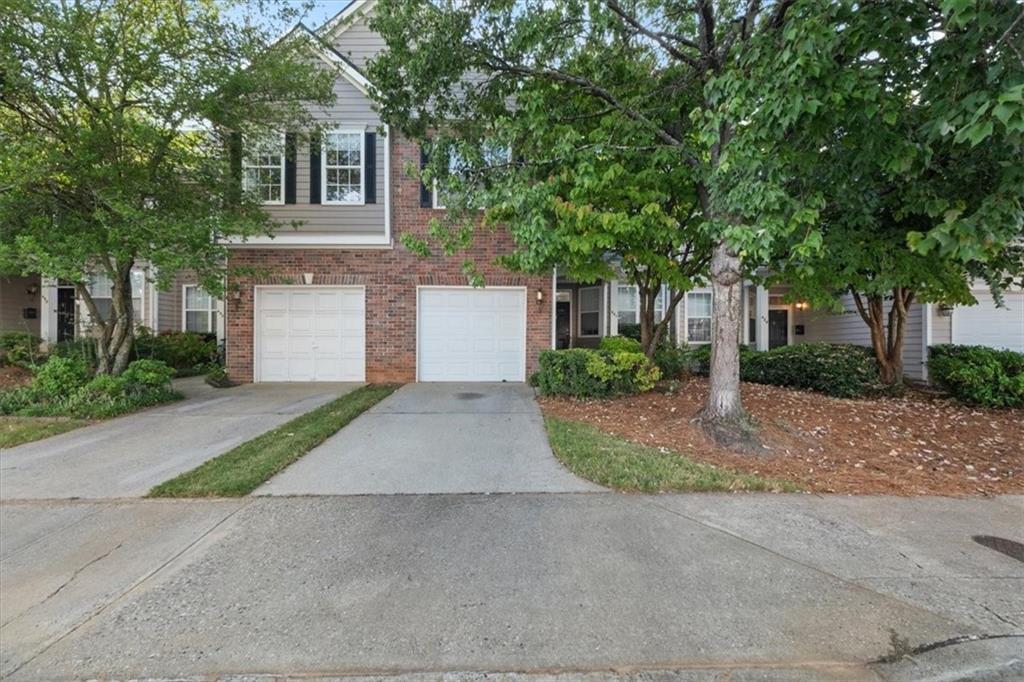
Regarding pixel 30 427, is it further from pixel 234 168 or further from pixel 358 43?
pixel 358 43

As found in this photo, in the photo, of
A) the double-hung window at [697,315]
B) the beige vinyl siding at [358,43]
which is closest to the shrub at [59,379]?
the beige vinyl siding at [358,43]

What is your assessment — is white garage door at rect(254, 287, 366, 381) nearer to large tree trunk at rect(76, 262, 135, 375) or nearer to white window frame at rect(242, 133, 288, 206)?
white window frame at rect(242, 133, 288, 206)

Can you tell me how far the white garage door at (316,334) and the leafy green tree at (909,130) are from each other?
922 centimetres

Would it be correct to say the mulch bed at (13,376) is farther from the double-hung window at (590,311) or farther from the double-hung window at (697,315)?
the double-hung window at (697,315)

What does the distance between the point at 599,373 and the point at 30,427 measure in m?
8.43

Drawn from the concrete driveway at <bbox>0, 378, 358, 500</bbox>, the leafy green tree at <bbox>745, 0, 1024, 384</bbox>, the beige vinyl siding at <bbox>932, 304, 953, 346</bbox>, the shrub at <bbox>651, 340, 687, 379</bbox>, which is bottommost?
the concrete driveway at <bbox>0, 378, 358, 500</bbox>

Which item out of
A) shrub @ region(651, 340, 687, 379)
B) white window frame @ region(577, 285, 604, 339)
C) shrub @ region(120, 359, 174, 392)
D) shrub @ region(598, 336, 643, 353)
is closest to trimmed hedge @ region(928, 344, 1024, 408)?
shrub @ region(651, 340, 687, 379)

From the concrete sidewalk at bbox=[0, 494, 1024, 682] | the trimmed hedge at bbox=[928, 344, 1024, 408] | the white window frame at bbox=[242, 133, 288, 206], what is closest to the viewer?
the concrete sidewalk at bbox=[0, 494, 1024, 682]

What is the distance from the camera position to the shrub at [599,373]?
340 inches

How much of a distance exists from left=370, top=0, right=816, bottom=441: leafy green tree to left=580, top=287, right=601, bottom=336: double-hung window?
6.68 meters

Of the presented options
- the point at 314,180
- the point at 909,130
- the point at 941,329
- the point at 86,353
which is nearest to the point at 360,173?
the point at 314,180

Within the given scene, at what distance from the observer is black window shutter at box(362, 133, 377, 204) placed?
1125cm

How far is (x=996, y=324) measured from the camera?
451 inches

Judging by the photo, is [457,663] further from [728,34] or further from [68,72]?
[68,72]
